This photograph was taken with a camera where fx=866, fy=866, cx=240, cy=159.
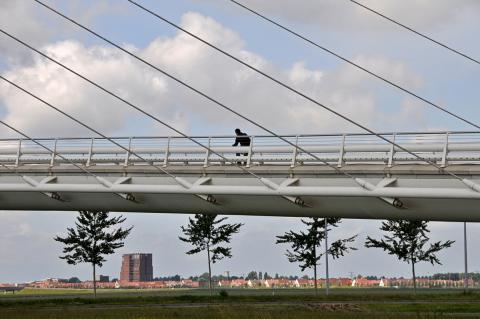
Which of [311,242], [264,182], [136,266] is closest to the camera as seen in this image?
[264,182]

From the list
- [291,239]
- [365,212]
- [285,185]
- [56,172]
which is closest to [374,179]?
[365,212]

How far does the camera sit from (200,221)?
53500 mm

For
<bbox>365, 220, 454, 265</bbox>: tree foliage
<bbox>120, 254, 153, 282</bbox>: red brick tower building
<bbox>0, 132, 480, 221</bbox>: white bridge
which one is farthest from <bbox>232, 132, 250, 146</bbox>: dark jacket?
<bbox>120, 254, 153, 282</bbox>: red brick tower building

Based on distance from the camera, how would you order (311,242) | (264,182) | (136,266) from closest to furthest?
(264,182) → (311,242) → (136,266)

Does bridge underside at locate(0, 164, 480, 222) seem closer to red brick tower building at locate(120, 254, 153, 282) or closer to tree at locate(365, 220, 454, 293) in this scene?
tree at locate(365, 220, 454, 293)

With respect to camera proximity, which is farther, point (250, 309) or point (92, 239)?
point (92, 239)

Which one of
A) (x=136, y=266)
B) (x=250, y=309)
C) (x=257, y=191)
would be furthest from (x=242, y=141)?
(x=136, y=266)

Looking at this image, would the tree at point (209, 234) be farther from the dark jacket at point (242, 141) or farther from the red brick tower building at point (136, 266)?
the red brick tower building at point (136, 266)

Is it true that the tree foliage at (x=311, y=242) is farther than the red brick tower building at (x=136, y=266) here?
No

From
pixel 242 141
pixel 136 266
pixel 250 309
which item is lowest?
pixel 250 309

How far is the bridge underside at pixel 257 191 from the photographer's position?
26.1 meters

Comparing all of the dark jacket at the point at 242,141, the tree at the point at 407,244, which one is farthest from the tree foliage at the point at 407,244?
the dark jacket at the point at 242,141

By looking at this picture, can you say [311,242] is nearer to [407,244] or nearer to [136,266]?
[407,244]

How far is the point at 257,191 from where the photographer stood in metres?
27.4
